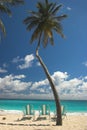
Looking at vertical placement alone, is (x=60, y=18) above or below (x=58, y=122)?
above

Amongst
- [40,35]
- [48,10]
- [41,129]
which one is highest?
[48,10]

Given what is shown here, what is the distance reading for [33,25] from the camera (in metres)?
21.0

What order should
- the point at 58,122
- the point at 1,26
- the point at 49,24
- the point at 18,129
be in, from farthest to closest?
the point at 1,26, the point at 49,24, the point at 58,122, the point at 18,129

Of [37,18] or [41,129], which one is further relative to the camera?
[37,18]

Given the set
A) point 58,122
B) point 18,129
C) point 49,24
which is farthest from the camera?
point 49,24

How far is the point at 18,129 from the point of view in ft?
51.5

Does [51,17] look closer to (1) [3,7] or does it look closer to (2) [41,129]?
(1) [3,7]

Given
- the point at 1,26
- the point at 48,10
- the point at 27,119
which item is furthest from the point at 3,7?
the point at 27,119

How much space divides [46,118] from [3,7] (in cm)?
851

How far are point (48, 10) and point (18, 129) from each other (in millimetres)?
8701

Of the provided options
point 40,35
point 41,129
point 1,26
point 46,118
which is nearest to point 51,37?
point 40,35

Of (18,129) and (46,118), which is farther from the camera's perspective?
(46,118)

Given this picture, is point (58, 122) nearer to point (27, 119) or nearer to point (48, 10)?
point (27, 119)

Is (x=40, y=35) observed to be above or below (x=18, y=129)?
above
